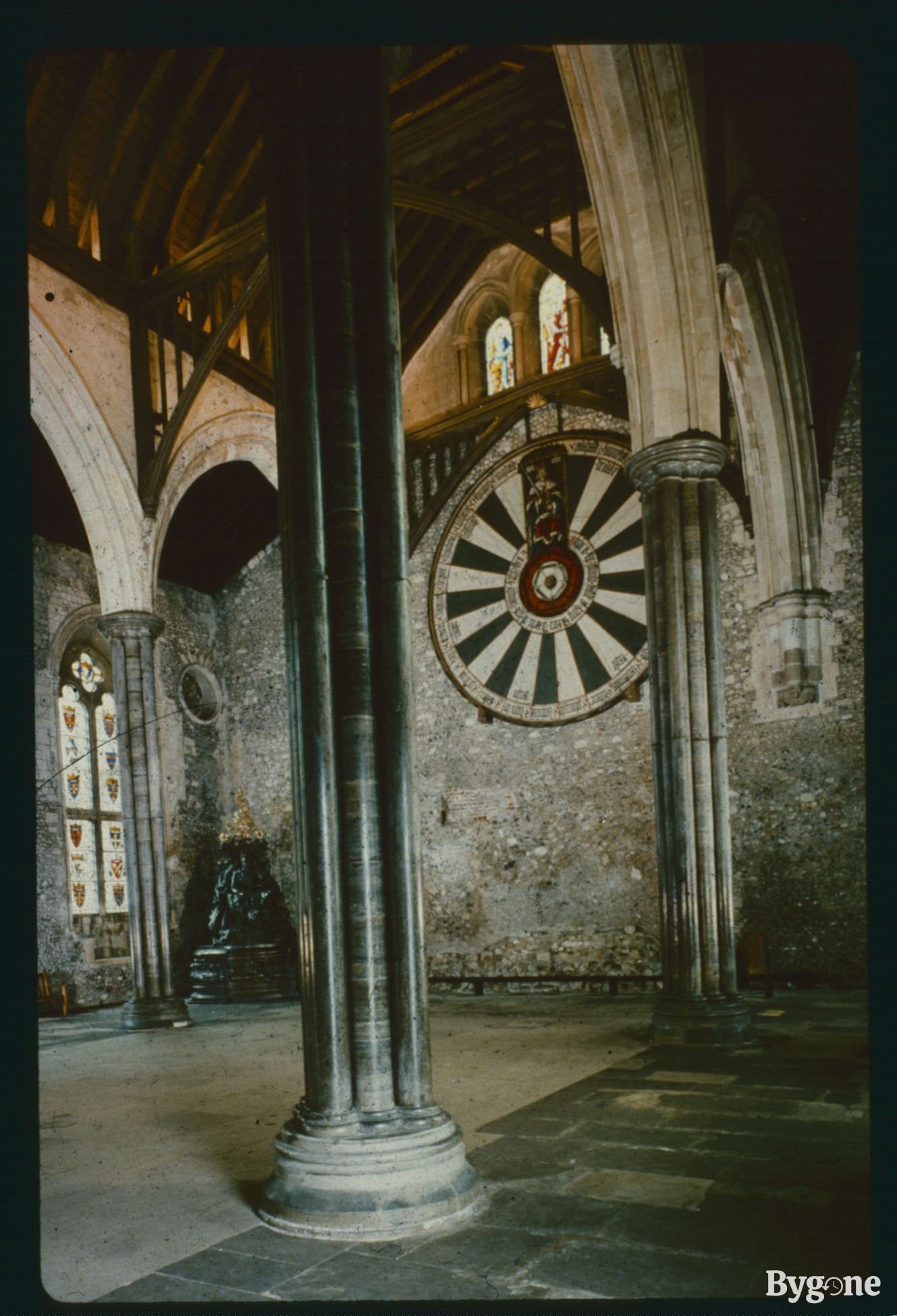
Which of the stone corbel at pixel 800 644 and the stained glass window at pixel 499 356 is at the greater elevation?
the stained glass window at pixel 499 356

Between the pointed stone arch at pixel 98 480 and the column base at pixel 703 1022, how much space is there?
602 centimetres

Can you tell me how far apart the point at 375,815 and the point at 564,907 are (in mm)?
8053

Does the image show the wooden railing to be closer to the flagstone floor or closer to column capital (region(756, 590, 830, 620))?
column capital (region(756, 590, 830, 620))

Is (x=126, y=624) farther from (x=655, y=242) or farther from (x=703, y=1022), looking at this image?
(x=703, y=1022)

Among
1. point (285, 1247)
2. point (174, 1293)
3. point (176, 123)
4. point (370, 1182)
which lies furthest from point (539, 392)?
point (174, 1293)

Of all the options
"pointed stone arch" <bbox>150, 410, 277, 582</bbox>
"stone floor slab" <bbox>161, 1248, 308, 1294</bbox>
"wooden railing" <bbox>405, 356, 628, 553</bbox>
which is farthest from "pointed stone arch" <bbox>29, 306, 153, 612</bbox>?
"stone floor slab" <bbox>161, 1248, 308, 1294</bbox>

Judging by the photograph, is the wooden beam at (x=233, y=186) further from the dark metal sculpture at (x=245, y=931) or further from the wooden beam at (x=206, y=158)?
the dark metal sculpture at (x=245, y=931)

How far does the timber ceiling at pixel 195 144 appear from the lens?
863cm

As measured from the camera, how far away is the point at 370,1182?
3.29m

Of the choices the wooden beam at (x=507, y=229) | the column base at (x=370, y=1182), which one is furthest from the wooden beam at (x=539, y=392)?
the column base at (x=370, y=1182)

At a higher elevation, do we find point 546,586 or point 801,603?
point 546,586

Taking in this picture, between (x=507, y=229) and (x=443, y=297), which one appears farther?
(x=443, y=297)

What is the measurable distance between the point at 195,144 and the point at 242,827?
724 cm

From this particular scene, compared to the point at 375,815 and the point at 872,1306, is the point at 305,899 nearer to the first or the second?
the point at 375,815
